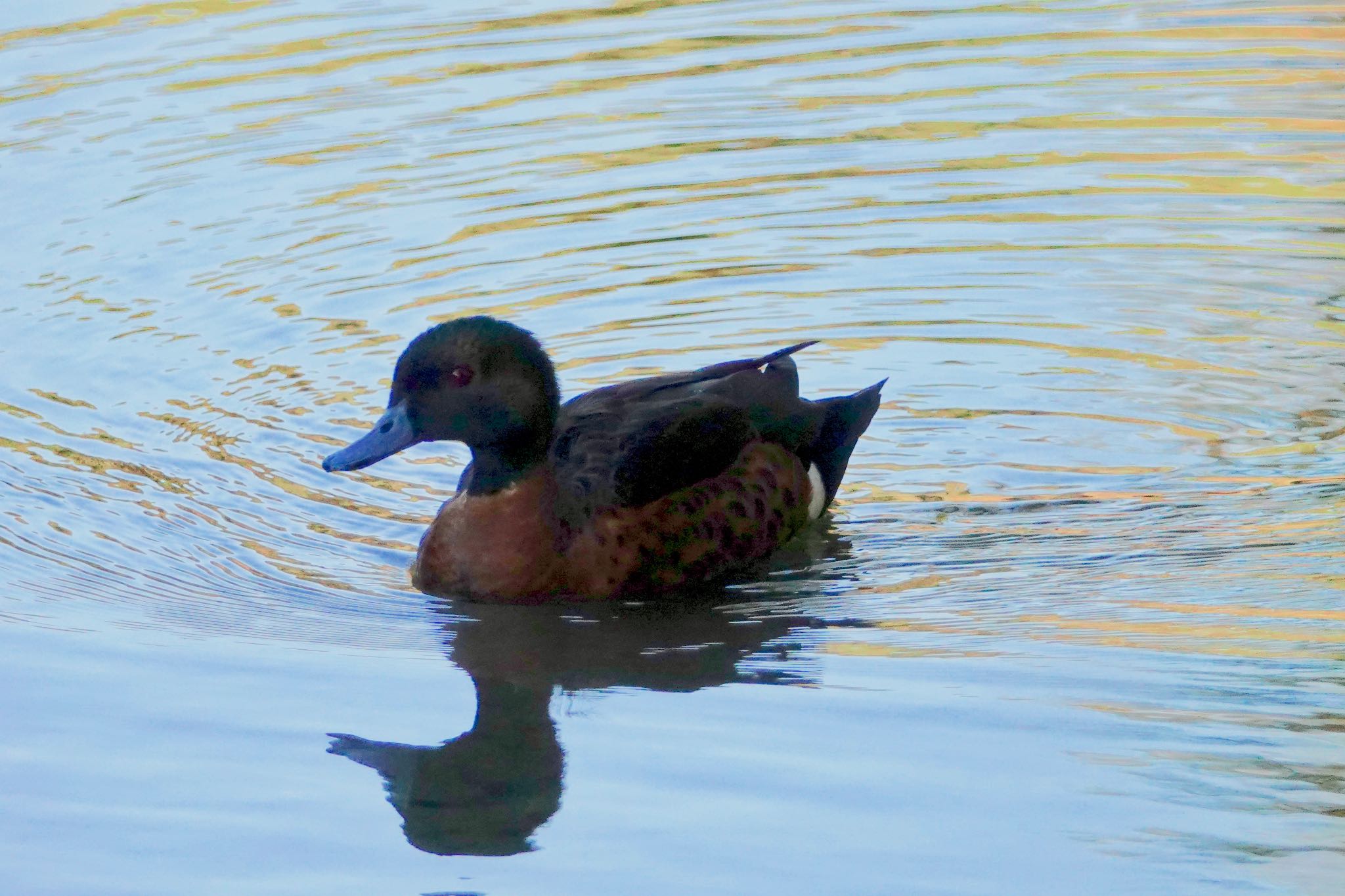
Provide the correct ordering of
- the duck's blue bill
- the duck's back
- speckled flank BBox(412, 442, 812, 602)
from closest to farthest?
1. the duck's blue bill
2. speckled flank BBox(412, 442, 812, 602)
3. the duck's back

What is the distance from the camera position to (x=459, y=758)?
4887mm

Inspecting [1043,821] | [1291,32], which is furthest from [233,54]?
[1043,821]

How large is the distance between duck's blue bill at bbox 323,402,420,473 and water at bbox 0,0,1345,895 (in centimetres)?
48

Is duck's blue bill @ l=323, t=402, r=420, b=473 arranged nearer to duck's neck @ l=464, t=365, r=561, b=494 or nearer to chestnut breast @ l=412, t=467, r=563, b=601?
duck's neck @ l=464, t=365, r=561, b=494

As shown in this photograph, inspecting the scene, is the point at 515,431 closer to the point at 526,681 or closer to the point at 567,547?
the point at 567,547

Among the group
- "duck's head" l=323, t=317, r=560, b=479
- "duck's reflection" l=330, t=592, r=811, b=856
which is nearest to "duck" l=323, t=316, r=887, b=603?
"duck's head" l=323, t=317, r=560, b=479

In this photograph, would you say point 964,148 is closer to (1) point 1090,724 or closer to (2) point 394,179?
(2) point 394,179

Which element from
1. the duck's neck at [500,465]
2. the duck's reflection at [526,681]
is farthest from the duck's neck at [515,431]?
the duck's reflection at [526,681]

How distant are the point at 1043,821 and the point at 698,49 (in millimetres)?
9132

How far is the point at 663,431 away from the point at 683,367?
1.82 metres

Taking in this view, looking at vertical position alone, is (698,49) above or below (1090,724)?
above

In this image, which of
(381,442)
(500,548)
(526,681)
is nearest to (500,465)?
(500,548)

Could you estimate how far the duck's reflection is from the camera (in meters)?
4.53

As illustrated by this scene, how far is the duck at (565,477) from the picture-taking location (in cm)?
609
